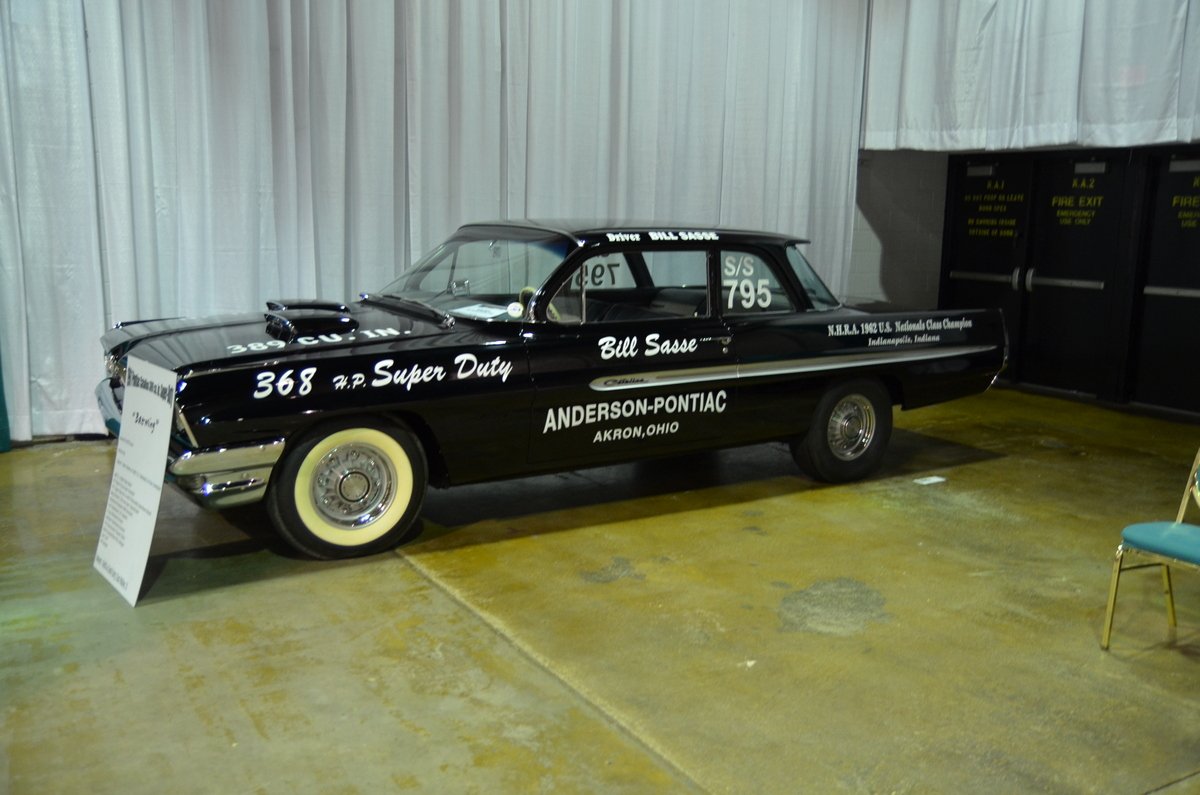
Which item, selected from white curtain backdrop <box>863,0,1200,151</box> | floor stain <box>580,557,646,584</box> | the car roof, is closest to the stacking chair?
floor stain <box>580,557,646,584</box>

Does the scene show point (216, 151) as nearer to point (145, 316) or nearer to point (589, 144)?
point (145, 316)

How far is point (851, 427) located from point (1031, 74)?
3852 mm

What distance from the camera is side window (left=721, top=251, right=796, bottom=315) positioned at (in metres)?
5.99

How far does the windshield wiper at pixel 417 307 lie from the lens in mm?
5336

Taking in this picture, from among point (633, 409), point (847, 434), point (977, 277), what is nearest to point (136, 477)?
point (633, 409)

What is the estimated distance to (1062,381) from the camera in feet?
32.2

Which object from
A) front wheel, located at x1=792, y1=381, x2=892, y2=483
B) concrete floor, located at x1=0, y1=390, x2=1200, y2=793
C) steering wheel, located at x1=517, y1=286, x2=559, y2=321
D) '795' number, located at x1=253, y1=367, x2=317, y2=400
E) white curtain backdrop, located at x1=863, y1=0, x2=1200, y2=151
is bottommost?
concrete floor, located at x1=0, y1=390, x2=1200, y2=793

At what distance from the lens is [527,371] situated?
518cm

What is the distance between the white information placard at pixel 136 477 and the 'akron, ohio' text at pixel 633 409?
1.75 m

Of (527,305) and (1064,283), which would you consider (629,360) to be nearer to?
(527,305)

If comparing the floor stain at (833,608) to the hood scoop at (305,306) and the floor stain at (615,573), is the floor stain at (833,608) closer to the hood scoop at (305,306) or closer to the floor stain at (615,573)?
the floor stain at (615,573)

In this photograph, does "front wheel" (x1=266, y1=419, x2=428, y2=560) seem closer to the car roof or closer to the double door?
the car roof

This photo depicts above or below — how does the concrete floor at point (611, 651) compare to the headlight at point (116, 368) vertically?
→ below

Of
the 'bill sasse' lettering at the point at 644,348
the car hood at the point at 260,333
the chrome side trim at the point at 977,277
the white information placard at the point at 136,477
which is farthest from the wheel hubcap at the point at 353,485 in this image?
the chrome side trim at the point at 977,277
